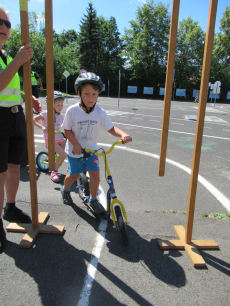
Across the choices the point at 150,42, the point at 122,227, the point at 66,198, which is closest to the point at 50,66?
the point at 122,227

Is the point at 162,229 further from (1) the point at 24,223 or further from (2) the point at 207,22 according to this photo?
(2) the point at 207,22

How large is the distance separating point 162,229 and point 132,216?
0.48 m

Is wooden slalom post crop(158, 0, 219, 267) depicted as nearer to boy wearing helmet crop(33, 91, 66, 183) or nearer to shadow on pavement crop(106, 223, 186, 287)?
shadow on pavement crop(106, 223, 186, 287)

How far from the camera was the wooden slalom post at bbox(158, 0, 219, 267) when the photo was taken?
7.50ft

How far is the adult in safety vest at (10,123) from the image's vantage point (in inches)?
88.4

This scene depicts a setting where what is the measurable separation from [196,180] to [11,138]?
7.06 ft

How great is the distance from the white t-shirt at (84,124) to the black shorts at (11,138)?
20.6 inches

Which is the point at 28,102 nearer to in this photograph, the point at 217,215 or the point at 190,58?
the point at 217,215

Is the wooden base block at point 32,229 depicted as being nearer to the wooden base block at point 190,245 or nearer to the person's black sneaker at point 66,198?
the person's black sneaker at point 66,198

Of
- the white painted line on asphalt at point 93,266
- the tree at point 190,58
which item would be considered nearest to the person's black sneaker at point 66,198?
the white painted line on asphalt at point 93,266

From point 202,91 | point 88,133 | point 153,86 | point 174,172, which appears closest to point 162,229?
point 88,133

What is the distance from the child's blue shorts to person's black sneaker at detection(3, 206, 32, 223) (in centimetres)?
83

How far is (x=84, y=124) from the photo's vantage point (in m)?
3.02

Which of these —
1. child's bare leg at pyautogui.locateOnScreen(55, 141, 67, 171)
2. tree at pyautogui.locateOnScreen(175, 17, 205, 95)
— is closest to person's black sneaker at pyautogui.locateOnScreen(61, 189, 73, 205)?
child's bare leg at pyautogui.locateOnScreen(55, 141, 67, 171)
